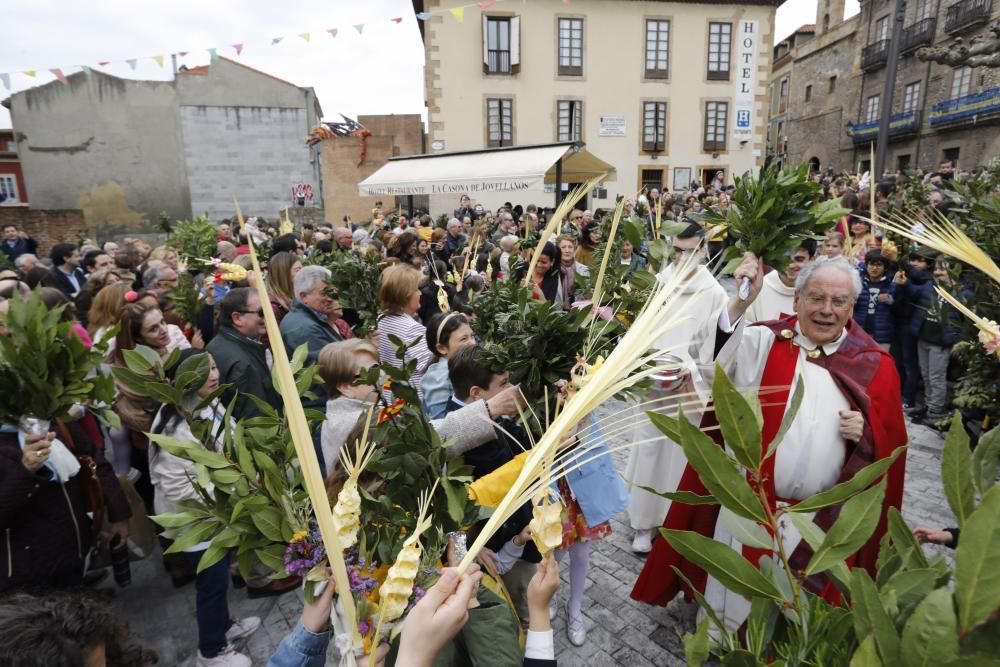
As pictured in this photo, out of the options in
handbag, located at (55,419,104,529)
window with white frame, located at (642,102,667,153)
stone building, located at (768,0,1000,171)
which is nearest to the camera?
handbag, located at (55,419,104,529)

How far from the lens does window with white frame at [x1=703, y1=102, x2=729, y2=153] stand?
78.3ft

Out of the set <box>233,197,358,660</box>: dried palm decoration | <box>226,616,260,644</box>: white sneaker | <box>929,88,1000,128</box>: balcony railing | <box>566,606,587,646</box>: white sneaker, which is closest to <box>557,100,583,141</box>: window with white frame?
<box>929,88,1000,128</box>: balcony railing

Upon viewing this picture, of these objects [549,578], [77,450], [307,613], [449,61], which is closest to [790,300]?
[549,578]

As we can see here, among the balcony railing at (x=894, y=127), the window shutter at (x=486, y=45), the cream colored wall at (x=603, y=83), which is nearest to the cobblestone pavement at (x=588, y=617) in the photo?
the cream colored wall at (x=603, y=83)

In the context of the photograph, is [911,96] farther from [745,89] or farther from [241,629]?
[241,629]

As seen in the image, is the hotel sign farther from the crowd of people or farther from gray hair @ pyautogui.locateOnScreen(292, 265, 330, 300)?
gray hair @ pyautogui.locateOnScreen(292, 265, 330, 300)

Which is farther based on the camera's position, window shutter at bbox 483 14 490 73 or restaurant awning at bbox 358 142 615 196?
window shutter at bbox 483 14 490 73

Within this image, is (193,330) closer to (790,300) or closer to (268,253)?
(268,253)

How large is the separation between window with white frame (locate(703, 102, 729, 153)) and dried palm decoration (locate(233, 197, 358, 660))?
2580 cm

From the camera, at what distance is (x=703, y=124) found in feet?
78.5

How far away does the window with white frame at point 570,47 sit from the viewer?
22.7 metres

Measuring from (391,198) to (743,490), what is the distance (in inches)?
1001

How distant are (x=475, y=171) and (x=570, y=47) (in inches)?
535

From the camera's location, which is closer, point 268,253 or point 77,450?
point 77,450
